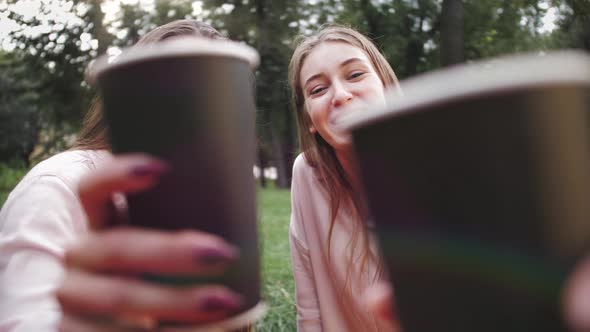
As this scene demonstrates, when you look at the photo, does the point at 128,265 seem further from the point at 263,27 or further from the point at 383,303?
the point at 263,27

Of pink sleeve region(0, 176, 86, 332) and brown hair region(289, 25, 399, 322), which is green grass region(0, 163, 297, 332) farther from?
pink sleeve region(0, 176, 86, 332)

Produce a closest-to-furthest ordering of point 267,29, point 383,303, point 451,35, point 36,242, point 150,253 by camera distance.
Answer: point 150,253 < point 383,303 < point 36,242 < point 451,35 < point 267,29

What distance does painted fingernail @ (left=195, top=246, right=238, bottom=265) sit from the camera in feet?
2.23

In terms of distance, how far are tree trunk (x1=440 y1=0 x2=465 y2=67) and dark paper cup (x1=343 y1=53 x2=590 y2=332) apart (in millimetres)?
5608

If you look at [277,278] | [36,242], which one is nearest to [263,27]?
[277,278]

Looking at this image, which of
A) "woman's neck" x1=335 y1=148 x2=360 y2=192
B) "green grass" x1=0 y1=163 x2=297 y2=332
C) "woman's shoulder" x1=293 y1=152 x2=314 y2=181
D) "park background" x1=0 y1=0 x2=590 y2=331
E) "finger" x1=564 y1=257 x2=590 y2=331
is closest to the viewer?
"finger" x1=564 y1=257 x2=590 y2=331

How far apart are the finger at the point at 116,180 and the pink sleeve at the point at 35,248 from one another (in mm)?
531

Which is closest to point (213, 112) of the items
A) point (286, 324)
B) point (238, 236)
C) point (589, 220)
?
point (238, 236)

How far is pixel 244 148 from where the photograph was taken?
793 mm

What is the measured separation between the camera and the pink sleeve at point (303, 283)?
2.16m

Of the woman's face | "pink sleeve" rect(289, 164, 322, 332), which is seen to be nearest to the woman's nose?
the woman's face

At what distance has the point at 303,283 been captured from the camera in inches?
87.0

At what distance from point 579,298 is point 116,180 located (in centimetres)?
64

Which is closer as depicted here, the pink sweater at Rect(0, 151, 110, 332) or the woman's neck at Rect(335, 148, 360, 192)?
the pink sweater at Rect(0, 151, 110, 332)
